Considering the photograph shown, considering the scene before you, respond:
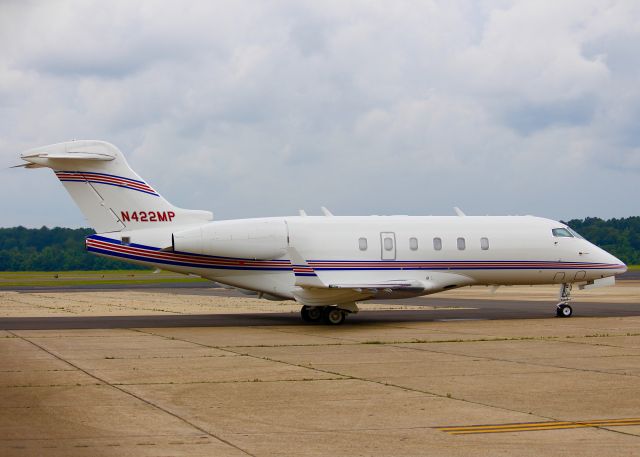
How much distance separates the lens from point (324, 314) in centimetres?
2584

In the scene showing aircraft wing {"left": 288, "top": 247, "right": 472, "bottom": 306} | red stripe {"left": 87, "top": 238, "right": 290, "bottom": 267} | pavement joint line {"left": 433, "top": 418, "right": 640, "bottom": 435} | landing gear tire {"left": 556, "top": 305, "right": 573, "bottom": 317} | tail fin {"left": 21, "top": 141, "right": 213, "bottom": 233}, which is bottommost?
pavement joint line {"left": 433, "top": 418, "right": 640, "bottom": 435}

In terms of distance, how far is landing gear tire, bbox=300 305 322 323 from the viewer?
26.1 meters

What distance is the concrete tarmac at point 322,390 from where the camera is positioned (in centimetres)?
959

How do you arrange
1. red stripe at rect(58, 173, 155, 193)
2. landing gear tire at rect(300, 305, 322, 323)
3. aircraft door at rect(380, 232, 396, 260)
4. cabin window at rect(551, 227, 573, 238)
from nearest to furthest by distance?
red stripe at rect(58, 173, 155, 193) < landing gear tire at rect(300, 305, 322, 323) < aircraft door at rect(380, 232, 396, 260) < cabin window at rect(551, 227, 573, 238)

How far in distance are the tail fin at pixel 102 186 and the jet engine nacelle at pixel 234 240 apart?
1.28m

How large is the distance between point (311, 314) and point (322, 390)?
1311cm

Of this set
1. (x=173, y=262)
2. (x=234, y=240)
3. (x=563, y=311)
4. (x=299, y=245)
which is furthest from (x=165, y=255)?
(x=563, y=311)

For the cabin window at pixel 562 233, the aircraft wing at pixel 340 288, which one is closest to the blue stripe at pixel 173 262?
the aircraft wing at pixel 340 288

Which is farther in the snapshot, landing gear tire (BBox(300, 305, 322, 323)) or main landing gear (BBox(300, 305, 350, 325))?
landing gear tire (BBox(300, 305, 322, 323))

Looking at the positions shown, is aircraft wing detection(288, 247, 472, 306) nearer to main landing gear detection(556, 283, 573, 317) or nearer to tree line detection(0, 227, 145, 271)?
main landing gear detection(556, 283, 573, 317)

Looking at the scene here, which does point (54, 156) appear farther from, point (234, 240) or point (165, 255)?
point (234, 240)

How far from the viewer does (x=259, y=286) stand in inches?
1010

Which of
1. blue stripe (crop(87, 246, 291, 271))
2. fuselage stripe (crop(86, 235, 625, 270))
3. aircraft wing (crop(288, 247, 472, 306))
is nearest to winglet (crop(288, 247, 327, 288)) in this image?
aircraft wing (crop(288, 247, 472, 306))

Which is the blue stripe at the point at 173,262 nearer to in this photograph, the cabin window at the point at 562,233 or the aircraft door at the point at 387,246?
the aircraft door at the point at 387,246
